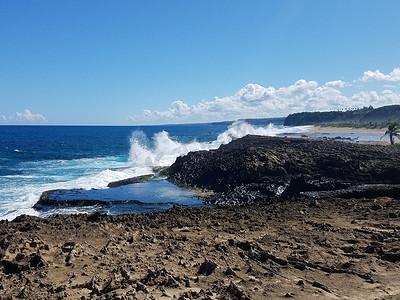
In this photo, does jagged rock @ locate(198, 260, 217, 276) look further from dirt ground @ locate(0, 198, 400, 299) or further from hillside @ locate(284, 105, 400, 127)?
hillside @ locate(284, 105, 400, 127)

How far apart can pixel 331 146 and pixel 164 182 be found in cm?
1734

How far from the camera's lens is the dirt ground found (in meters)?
6.79

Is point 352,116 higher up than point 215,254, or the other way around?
point 352,116

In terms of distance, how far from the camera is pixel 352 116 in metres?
159

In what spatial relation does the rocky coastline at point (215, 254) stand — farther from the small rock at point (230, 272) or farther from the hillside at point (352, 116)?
the hillside at point (352, 116)

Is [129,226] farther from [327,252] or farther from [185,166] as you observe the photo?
[185,166]

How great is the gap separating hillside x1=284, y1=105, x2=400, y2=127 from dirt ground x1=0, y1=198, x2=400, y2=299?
377 ft

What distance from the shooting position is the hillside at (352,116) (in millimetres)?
133375

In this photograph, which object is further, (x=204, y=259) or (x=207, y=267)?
(x=204, y=259)

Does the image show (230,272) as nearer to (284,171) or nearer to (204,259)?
(204,259)

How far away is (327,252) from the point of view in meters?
9.35

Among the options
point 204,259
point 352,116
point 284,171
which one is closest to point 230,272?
point 204,259

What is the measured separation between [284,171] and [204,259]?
58.9ft

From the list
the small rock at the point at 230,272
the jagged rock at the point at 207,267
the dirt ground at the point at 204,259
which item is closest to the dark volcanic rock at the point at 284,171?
the dirt ground at the point at 204,259
